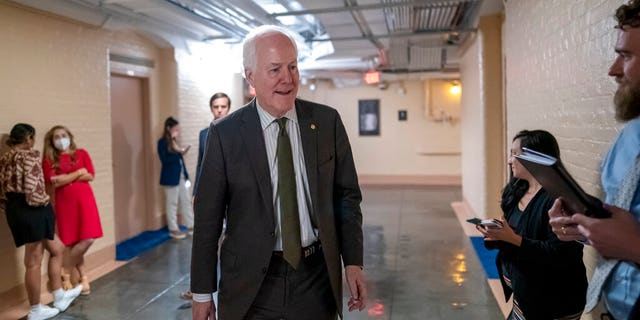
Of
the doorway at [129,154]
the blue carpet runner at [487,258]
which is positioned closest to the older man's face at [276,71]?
the blue carpet runner at [487,258]

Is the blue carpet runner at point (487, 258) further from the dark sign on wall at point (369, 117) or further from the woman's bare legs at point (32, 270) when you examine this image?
the dark sign on wall at point (369, 117)

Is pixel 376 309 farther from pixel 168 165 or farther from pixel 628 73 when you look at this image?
pixel 168 165

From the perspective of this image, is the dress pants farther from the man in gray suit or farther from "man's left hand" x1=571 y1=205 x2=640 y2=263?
"man's left hand" x1=571 y1=205 x2=640 y2=263

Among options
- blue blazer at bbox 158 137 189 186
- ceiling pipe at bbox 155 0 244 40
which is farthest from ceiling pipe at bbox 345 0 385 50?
blue blazer at bbox 158 137 189 186

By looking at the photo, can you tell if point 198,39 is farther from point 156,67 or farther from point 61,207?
point 61,207

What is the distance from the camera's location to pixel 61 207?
13.8 feet

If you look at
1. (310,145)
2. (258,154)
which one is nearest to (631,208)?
(310,145)

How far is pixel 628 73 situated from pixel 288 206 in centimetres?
109

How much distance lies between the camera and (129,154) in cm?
615

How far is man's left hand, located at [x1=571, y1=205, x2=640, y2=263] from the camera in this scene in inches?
43.0

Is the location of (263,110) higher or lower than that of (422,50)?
lower

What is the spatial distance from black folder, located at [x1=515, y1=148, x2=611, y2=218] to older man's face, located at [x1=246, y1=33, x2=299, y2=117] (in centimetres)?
86

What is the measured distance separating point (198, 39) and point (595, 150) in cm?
555

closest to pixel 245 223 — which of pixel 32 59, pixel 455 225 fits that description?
pixel 32 59
